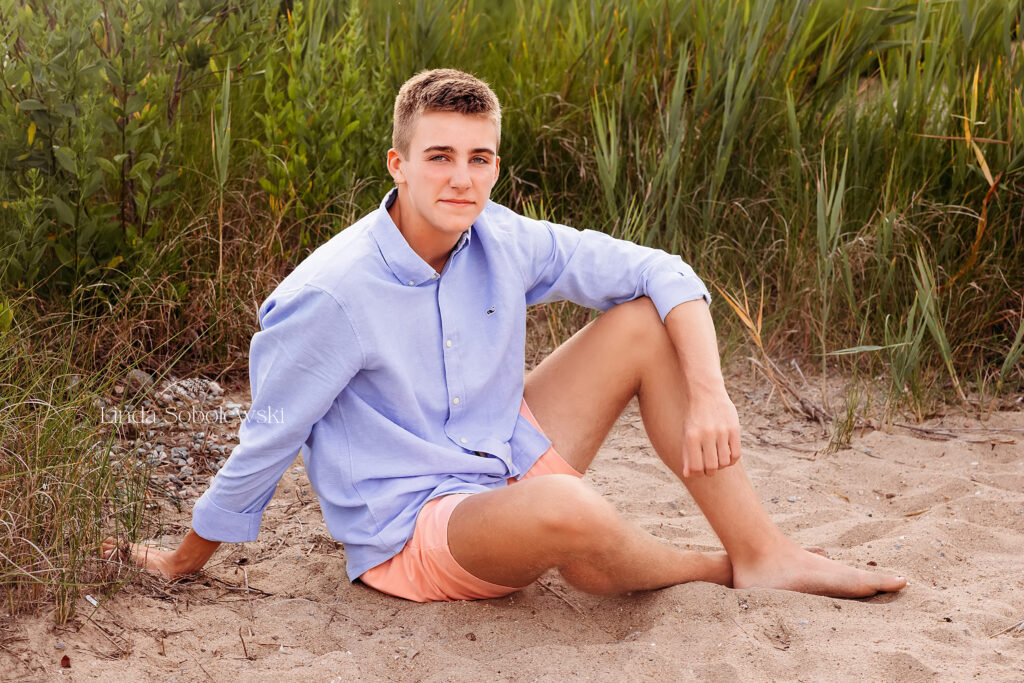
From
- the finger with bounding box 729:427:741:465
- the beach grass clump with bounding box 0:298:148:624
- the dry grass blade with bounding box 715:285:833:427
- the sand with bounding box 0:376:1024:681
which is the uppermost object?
the finger with bounding box 729:427:741:465

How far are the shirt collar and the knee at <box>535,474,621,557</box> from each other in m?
0.44

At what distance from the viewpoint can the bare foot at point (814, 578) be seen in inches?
83.9

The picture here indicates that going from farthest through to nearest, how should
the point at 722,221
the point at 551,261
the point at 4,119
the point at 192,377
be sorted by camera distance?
the point at 722,221
the point at 192,377
the point at 4,119
the point at 551,261

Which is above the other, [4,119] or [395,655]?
[4,119]

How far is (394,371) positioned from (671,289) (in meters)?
0.61

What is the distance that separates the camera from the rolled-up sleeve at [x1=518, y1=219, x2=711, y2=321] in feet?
7.20

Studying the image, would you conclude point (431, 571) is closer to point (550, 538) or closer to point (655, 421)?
point (550, 538)

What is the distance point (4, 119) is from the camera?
2.84 meters

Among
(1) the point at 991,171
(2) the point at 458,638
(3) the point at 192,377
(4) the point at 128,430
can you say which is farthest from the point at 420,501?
(1) the point at 991,171

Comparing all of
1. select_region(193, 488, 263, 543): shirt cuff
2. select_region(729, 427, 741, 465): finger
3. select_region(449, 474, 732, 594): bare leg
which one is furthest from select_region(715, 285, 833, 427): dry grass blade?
select_region(193, 488, 263, 543): shirt cuff

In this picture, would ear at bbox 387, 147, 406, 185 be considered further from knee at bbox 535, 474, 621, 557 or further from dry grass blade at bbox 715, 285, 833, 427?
dry grass blade at bbox 715, 285, 833, 427

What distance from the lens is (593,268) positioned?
2236 mm

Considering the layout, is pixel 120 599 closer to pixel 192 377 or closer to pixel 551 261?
pixel 551 261

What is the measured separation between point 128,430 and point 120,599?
100cm
